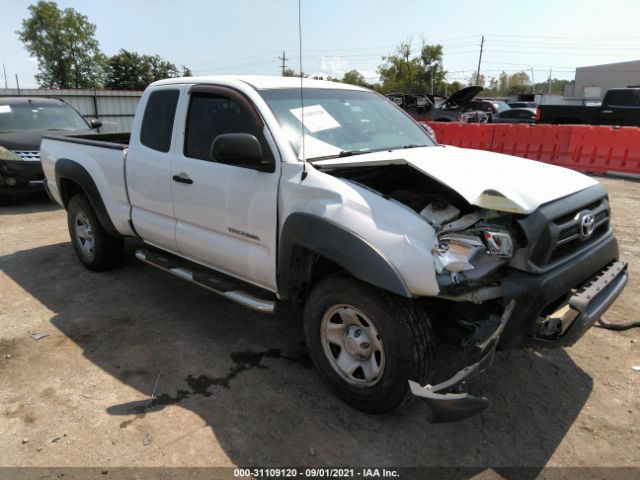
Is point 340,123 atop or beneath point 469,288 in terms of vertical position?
atop

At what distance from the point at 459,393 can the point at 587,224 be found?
1311 millimetres

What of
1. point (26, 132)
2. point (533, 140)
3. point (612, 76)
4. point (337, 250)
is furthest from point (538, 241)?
point (612, 76)

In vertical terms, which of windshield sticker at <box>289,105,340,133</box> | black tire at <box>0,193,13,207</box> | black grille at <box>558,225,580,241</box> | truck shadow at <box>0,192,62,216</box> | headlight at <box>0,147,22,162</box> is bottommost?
truck shadow at <box>0,192,62,216</box>

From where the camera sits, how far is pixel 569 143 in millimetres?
11609

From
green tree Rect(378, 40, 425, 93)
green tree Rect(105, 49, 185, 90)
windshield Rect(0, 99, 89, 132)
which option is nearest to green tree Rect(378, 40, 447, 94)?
green tree Rect(378, 40, 425, 93)

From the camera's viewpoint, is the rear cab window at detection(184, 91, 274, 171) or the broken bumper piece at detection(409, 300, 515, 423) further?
the rear cab window at detection(184, 91, 274, 171)

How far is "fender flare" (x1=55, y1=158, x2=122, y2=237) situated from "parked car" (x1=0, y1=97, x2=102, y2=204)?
10.6ft

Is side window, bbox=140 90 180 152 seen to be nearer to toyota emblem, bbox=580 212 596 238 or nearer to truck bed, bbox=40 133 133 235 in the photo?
truck bed, bbox=40 133 133 235

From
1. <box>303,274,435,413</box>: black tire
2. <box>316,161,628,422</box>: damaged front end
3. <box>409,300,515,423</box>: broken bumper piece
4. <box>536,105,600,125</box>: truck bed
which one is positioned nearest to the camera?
<box>409,300,515,423</box>: broken bumper piece

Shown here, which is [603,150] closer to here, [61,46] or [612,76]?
[612,76]

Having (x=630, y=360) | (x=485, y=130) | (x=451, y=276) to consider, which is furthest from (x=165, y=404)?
(x=485, y=130)

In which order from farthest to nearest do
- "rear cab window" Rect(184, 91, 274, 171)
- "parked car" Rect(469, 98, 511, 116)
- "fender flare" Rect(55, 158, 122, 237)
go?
1. "parked car" Rect(469, 98, 511, 116)
2. "fender flare" Rect(55, 158, 122, 237)
3. "rear cab window" Rect(184, 91, 274, 171)

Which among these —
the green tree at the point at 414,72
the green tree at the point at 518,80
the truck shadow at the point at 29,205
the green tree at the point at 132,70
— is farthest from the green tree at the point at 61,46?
the green tree at the point at 518,80

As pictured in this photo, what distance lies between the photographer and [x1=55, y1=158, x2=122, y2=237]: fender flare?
489 cm
